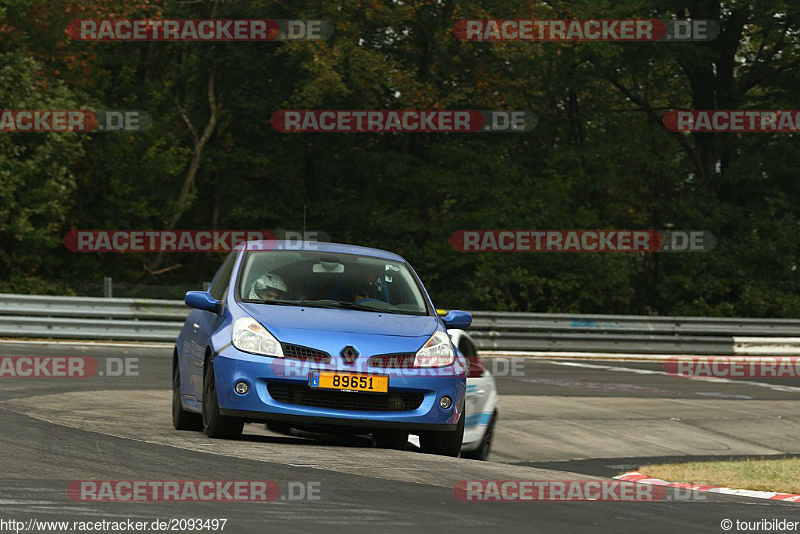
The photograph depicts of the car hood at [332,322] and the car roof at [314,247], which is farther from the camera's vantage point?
the car roof at [314,247]

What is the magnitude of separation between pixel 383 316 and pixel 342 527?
142 inches

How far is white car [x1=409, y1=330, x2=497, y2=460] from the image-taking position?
499 inches

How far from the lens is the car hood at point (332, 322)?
962 cm

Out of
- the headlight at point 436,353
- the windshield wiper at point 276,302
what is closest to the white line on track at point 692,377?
the headlight at point 436,353

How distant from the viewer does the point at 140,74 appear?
41594mm

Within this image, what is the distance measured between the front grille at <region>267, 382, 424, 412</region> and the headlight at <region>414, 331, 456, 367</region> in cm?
30

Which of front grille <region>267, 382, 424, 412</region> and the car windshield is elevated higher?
the car windshield

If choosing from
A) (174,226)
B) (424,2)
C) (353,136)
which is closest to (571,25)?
(424,2)

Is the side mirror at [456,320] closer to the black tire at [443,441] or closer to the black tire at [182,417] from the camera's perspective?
the black tire at [443,441]

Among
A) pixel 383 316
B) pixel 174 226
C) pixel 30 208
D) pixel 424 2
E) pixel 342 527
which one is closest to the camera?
pixel 342 527

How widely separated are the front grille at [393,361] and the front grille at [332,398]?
201mm

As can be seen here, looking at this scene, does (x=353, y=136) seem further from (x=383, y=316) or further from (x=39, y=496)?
(x=39, y=496)

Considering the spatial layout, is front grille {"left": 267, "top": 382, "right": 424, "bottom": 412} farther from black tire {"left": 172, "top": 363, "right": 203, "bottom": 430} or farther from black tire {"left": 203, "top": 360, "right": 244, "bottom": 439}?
black tire {"left": 172, "top": 363, "right": 203, "bottom": 430}

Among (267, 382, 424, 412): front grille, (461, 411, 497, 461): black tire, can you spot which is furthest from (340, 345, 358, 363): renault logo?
(461, 411, 497, 461): black tire
